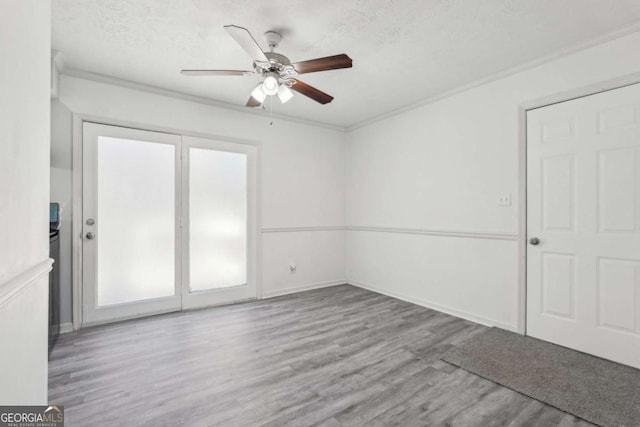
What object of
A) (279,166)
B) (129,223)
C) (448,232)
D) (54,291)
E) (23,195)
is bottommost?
(54,291)

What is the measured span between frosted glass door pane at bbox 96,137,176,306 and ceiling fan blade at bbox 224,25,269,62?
6.50ft

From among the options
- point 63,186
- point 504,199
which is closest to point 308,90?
point 504,199

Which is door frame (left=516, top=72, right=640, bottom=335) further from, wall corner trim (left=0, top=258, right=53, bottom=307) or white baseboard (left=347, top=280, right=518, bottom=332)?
wall corner trim (left=0, top=258, right=53, bottom=307)

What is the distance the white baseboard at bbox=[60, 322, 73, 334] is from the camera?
2.95 m

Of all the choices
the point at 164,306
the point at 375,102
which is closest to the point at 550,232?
the point at 375,102

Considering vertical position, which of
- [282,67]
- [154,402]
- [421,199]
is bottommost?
[154,402]

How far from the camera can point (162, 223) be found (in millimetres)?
3488

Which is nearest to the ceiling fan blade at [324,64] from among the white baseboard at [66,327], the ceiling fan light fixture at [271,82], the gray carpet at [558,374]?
the ceiling fan light fixture at [271,82]

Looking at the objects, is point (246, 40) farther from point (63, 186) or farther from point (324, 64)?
point (63, 186)

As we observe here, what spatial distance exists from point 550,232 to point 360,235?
252 cm

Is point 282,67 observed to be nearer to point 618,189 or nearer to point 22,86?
point 22,86

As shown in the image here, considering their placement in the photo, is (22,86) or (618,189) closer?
(22,86)

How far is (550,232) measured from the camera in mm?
2750

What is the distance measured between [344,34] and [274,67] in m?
0.63
